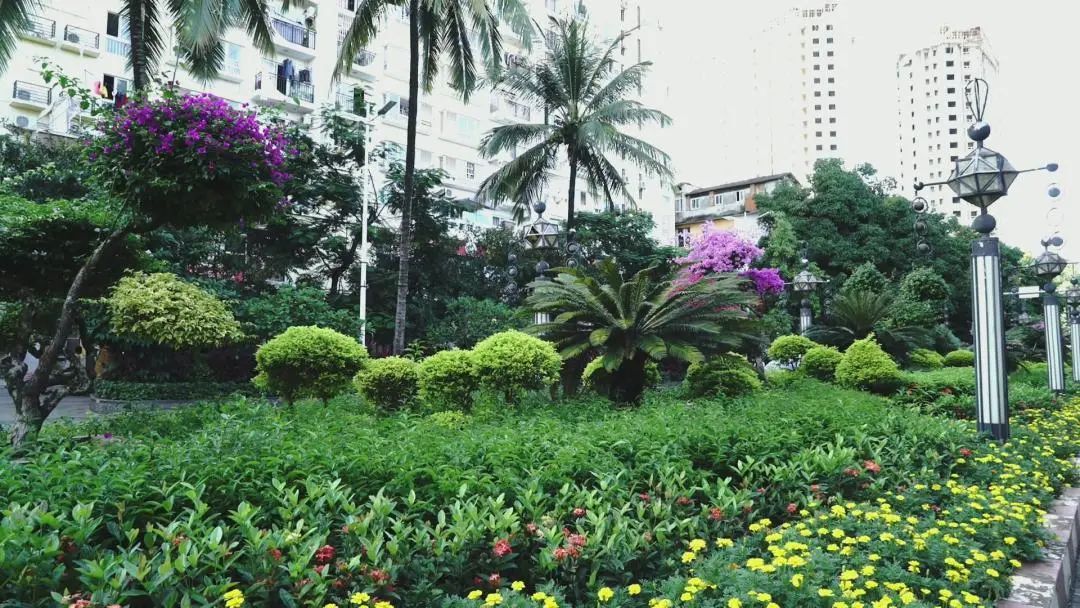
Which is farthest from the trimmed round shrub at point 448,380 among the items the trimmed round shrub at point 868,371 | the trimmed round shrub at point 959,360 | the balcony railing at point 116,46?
the balcony railing at point 116,46

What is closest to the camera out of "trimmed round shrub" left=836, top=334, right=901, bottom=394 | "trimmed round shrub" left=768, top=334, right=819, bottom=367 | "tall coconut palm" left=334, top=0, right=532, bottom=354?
"trimmed round shrub" left=836, top=334, right=901, bottom=394

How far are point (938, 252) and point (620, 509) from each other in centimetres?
3623

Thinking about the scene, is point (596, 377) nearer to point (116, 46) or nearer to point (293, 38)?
point (293, 38)

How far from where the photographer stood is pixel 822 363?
563 inches

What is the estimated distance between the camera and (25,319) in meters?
7.03

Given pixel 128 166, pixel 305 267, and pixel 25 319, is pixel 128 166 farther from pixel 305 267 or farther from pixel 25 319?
pixel 305 267

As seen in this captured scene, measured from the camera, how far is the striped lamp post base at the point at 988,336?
7.42 meters

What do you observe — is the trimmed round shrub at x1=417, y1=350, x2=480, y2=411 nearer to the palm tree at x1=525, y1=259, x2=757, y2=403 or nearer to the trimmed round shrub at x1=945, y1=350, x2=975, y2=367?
the palm tree at x1=525, y1=259, x2=757, y2=403

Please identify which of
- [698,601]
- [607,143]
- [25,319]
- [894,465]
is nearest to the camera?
[698,601]

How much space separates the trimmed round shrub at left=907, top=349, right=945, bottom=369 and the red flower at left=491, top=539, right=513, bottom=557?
1865 cm

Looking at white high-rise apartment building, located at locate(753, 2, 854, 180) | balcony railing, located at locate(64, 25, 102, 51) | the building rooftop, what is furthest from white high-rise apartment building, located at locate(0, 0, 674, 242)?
white high-rise apartment building, located at locate(753, 2, 854, 180)

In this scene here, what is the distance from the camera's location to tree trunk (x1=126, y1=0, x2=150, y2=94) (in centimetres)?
1180

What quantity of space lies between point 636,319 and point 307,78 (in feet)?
82.0

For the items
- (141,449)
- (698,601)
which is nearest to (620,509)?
(698,601)
